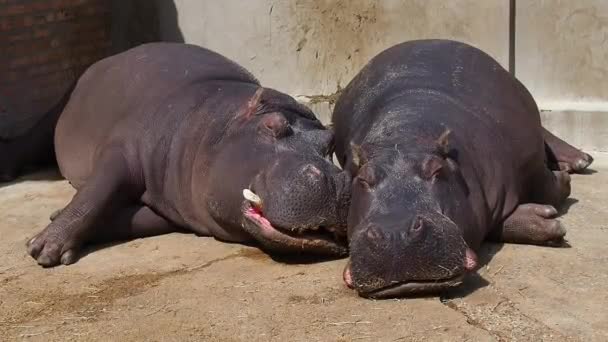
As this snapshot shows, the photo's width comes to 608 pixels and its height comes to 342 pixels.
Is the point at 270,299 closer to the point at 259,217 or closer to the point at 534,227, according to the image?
the point at 259,217

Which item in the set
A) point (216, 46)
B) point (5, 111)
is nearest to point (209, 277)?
point (5, 111)

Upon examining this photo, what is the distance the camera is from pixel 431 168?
4.84m

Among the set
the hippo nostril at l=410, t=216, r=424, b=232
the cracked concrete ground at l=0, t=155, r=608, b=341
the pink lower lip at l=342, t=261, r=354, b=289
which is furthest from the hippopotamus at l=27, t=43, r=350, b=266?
the hippo nostril at l=410, t=216, r=424, b=232

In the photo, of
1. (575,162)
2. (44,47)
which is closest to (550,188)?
(575,162)

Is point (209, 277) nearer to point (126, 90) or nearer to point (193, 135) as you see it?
point (193, 135)

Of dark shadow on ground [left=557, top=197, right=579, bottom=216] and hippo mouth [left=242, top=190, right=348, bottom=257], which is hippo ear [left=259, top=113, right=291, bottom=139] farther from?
dark shadow on ground [left=557, top=197, right=579, bottom=216]

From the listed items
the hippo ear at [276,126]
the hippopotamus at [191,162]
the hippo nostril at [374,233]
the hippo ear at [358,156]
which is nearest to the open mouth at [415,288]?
the hippo nostril at [374,233]

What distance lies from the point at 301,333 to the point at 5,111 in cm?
391

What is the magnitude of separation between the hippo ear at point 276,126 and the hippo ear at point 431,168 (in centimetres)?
88

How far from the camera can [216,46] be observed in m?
8.39

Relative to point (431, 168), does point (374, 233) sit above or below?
below

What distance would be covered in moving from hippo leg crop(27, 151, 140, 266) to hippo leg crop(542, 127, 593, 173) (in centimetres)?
265

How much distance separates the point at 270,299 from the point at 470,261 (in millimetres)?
865

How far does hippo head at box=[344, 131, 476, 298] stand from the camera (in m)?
4.51
